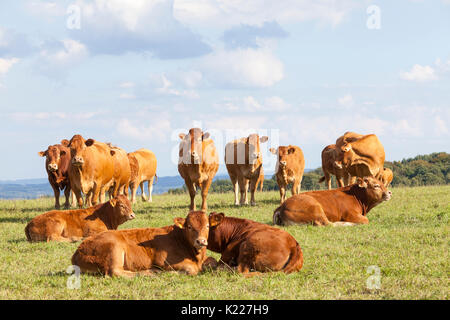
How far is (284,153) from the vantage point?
19531 millimetres

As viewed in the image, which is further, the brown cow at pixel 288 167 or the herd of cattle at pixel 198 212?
the brown cow at pixel 288 167

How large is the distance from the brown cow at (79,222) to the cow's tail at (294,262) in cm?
422

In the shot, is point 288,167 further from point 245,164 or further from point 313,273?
point 313,273

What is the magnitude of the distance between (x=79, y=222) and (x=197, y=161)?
6.63m

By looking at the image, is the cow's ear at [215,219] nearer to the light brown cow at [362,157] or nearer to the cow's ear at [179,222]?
the cow's ear at [179,222]

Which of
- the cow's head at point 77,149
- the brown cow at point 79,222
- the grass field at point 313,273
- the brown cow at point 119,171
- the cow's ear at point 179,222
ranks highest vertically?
the cow's head at point 77,149

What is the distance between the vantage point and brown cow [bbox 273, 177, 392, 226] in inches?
503

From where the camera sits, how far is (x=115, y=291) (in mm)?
7066

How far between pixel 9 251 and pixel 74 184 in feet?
22.9

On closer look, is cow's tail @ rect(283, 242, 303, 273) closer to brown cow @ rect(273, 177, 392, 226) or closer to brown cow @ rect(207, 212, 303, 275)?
brown cow @ rect(207, 212, 303, 275)

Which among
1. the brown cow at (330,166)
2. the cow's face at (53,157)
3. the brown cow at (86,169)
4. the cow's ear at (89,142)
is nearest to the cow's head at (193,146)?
the brown cow at (86,169)

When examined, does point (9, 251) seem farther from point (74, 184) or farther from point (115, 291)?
point (74, 184)

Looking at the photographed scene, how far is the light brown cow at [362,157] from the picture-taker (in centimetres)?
1916

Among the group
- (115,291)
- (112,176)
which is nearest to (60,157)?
(112,176)
